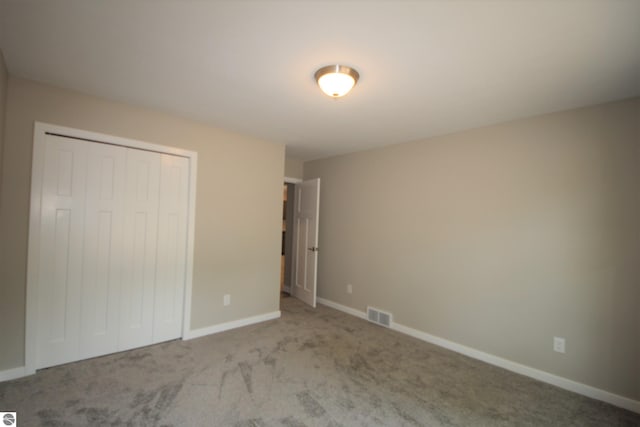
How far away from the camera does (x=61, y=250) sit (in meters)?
2.56

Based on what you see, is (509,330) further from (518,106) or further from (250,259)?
(250,259)

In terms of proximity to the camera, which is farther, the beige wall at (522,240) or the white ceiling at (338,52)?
the beige wall at (522,240)

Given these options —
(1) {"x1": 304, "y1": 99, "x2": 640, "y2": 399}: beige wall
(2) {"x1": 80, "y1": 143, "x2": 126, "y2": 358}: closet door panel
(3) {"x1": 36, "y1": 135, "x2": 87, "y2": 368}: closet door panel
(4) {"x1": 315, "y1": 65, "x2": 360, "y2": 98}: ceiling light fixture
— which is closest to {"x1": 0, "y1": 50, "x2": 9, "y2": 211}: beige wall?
(3) {"x1": 36, "y1": 135, "x2": 87, "y2": 368}: closet door panel

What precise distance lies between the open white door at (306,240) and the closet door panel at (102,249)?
8.24ft

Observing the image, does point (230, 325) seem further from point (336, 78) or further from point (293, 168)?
point (336, 78)

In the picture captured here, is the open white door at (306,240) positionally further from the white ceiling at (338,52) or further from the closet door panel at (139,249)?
the closet door panel at (139,249)

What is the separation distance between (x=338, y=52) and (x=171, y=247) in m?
2.59

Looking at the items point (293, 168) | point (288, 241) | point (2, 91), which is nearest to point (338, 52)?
point (2, 91)

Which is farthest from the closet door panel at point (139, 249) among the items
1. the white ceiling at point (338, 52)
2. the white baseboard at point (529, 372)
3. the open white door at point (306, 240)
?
the white baseboard at point (529, 372)

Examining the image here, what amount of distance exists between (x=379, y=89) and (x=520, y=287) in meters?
2.30

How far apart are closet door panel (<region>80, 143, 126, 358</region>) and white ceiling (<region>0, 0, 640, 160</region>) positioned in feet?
2.10

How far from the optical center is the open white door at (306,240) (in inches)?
179

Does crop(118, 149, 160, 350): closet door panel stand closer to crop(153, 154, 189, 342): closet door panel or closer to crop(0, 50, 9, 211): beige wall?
crop(153, 154, 189, 342): closet door panel

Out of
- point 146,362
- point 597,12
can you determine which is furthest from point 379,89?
point 146,362
